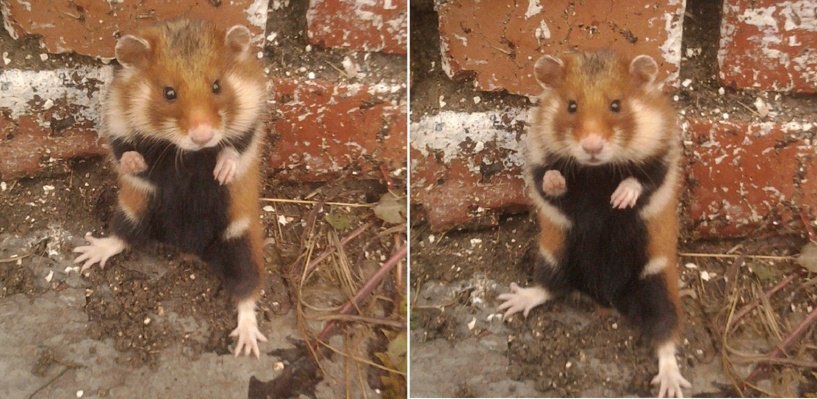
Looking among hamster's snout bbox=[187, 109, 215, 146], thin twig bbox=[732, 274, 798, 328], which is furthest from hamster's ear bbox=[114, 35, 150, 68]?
thin twig bbox=[732, 274, 798, 328]

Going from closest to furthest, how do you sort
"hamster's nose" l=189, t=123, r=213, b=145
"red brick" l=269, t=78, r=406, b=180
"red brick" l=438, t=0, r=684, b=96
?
"hamster's nose" l=189, t=123, r=213, b=145
"red brick" l=438, t=0, r=684, b=96
"red brick" l=269, t=78, r=406, b=180

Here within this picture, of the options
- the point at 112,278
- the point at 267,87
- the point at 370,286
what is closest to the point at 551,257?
the point at 370,286

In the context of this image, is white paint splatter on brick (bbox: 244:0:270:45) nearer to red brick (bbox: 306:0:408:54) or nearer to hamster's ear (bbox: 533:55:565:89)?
red brick (bbox: 306:0:408:54)

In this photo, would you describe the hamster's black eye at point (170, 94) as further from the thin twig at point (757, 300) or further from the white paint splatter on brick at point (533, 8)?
the thin twig at point (757, 300)

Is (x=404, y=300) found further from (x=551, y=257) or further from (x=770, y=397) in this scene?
(x=770, y=397)

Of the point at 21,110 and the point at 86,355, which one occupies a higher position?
the point at 21,110

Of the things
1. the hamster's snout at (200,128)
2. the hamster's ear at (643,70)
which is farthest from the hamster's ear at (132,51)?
the hamster's ear at (643,70)

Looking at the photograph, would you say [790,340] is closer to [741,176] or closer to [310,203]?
[741,176]
